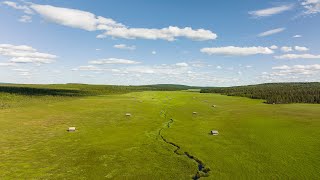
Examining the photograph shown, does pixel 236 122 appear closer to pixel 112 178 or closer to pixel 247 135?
pixel 247 135

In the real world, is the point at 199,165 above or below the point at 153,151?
below

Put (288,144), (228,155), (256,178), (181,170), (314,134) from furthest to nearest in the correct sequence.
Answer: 1. (314,134)
2. (288,144)
3. (228,155)
4. (181,170)
5. (256,178)

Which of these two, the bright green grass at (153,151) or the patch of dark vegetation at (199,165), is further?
the bright green grass at (153,151)

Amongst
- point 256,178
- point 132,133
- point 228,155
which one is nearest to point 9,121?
point 132,133

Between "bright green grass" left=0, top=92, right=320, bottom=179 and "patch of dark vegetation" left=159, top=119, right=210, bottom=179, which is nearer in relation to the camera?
"patch of dark vegetation" left=159, top=119, right=210, bottom=179

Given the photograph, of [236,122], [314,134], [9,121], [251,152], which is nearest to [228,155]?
[251,152]

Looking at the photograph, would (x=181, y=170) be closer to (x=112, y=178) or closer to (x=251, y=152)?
(x=112, y=178)

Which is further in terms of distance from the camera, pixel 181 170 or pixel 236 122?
pixel 236 122

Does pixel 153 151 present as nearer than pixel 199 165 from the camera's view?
No

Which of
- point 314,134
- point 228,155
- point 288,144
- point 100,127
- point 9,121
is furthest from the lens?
point 9,121
